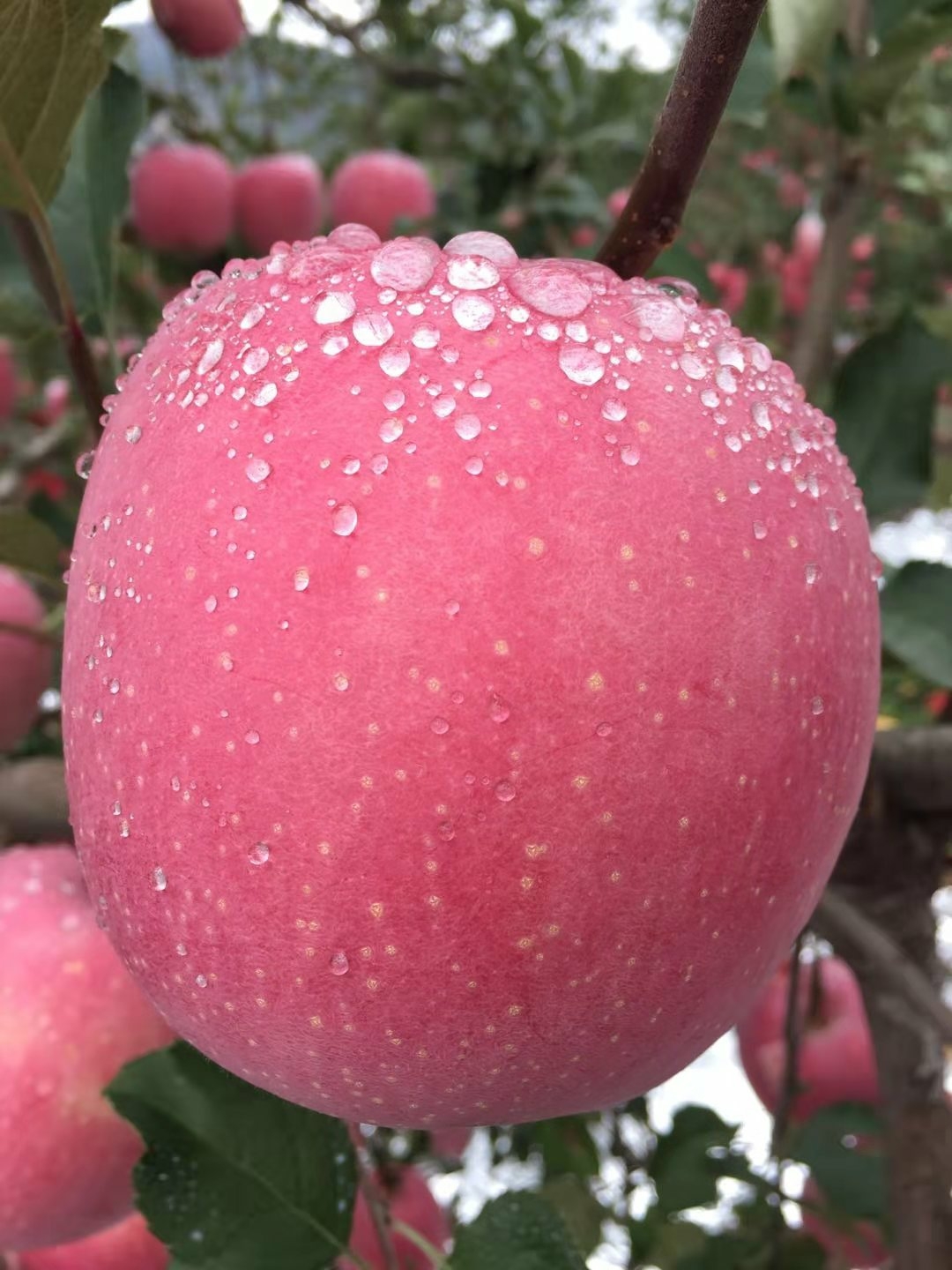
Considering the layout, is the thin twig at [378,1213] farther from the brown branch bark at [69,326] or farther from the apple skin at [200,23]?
the apple skin at [200,23]

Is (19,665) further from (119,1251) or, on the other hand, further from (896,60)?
(896,60)

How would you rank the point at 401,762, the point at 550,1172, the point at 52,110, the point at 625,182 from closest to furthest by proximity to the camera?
the point at 401,762, the point at 52,110, the point at 550,1172, the point at 625,182

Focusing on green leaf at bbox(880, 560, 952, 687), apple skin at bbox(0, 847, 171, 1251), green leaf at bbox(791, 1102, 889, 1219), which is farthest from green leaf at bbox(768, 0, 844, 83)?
green leaf at bbox(791, 1102, 889, 1219)

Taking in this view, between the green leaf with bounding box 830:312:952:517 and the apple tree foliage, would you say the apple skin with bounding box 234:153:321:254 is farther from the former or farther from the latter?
the green leaf with bounding box 830:312:952:517

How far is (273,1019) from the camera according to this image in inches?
11.9

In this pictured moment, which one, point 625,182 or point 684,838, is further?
point 625,182

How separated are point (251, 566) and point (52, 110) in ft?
0.75

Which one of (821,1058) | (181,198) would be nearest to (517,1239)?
(821,1058)

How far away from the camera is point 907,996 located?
1.75 ft

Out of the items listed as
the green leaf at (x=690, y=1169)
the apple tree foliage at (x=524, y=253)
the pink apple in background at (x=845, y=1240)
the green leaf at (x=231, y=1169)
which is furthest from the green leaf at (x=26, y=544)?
the pink apple in background at (x=845, y=1240)

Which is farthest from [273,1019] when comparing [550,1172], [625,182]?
[625,182]

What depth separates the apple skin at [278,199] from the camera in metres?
1.14

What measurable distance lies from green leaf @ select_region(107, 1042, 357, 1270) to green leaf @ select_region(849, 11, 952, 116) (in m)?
0.60

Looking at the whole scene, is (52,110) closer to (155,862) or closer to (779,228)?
(155,862)
